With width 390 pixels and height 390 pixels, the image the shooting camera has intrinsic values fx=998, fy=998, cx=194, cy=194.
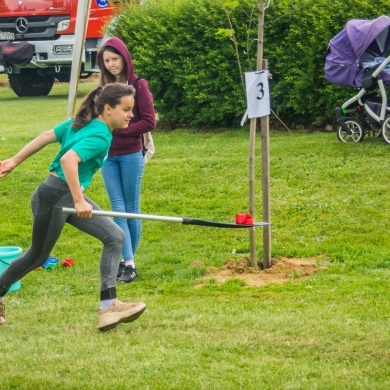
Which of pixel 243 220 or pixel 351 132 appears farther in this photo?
pixel 351 132

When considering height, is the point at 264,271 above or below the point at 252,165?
below

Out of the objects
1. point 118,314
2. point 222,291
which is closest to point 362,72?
point 222,291

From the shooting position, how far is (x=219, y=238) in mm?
9336

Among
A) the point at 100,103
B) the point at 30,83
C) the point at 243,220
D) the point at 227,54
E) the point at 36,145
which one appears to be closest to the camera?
the point at 100,103

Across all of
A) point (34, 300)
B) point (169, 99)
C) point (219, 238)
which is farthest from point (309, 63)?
A: point (34, 300)

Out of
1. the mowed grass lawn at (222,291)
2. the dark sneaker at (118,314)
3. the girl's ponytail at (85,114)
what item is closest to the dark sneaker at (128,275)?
the mowed grass lawn at (222,291)

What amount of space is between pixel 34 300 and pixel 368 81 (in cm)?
566

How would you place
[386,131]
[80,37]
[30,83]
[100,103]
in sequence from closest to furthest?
[100,103]
[80,37]
[386,131]
[30,83]

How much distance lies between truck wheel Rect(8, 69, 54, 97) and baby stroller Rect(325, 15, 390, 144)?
515 inches

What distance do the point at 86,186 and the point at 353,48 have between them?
20.9 ft

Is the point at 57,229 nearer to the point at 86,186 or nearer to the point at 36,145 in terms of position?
the point at 86,186

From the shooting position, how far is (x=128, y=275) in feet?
26.6

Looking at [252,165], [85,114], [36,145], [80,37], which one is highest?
[80,37]

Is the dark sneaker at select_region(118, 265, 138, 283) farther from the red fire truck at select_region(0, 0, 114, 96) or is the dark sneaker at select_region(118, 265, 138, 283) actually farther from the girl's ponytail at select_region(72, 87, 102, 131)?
the red fire truck at select_region(0, 0, 114, 96)
